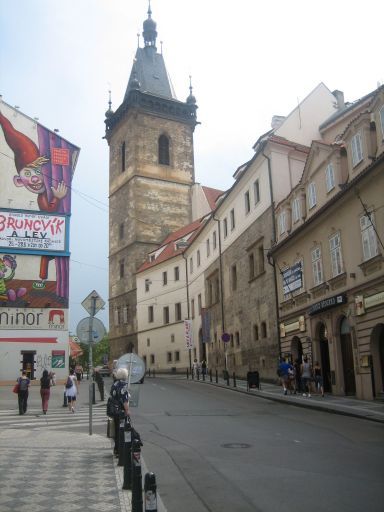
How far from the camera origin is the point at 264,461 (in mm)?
8828

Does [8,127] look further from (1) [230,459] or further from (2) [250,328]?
(1) [230,459]

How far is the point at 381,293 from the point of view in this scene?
61.4 feet

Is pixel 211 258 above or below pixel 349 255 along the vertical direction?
above

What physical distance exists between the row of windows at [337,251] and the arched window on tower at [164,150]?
4573 centimetres

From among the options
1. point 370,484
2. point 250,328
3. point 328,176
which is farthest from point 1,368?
point 370,484

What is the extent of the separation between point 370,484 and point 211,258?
38.2 metres

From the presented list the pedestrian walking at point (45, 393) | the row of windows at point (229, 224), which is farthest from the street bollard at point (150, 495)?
the row of windows at point (229, 224)

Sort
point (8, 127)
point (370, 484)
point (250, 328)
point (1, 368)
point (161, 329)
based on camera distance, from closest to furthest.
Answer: point (370, 484) < point (250, 328) < point (1, 368) < point (8, 127) < point (161, 329)

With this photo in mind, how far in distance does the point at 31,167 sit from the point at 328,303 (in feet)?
88.0

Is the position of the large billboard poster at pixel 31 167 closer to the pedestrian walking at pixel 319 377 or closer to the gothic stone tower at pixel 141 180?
the pedestrian walking at pixel 319 377

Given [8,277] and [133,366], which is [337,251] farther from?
[8,277]

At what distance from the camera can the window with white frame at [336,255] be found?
2220 cm

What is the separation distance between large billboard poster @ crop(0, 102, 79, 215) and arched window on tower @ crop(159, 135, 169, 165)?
2972 cm

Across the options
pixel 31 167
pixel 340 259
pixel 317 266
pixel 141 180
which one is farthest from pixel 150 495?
pixel 141 180
